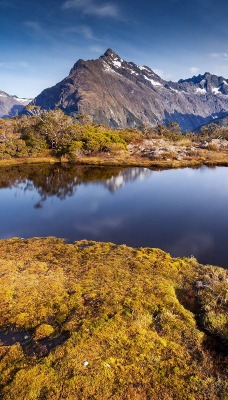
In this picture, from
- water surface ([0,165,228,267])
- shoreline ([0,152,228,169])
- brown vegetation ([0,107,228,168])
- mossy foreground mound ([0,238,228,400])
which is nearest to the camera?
mossy foreground mound ([0,238,228,400])

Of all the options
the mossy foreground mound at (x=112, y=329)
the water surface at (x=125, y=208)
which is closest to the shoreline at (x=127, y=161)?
the water surface at (x=125, y=208)

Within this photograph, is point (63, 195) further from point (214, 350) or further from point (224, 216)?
point (214, 350)

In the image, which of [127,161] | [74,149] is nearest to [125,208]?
[127,161]

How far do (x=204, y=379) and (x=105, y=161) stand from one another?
94249mm

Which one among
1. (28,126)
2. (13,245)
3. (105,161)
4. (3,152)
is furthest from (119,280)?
(28,126)

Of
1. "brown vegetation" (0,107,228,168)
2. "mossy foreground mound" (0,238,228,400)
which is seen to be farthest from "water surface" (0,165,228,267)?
"brown vegetation" (0,107,228,168)

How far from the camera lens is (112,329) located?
17547 mm

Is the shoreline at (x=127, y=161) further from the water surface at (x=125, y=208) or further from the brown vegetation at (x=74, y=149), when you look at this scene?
the water surface at (x=125, y=208)

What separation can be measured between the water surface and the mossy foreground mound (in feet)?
29.5

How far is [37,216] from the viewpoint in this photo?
4819 cm

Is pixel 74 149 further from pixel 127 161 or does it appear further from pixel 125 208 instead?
pixel 125 208

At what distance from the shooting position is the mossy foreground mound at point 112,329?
14.0m

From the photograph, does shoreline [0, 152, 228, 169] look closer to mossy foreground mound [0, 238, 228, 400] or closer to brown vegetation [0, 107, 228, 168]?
brown vegetation [0, 107, 228, 168]

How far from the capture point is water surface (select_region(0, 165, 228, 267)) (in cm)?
3784
